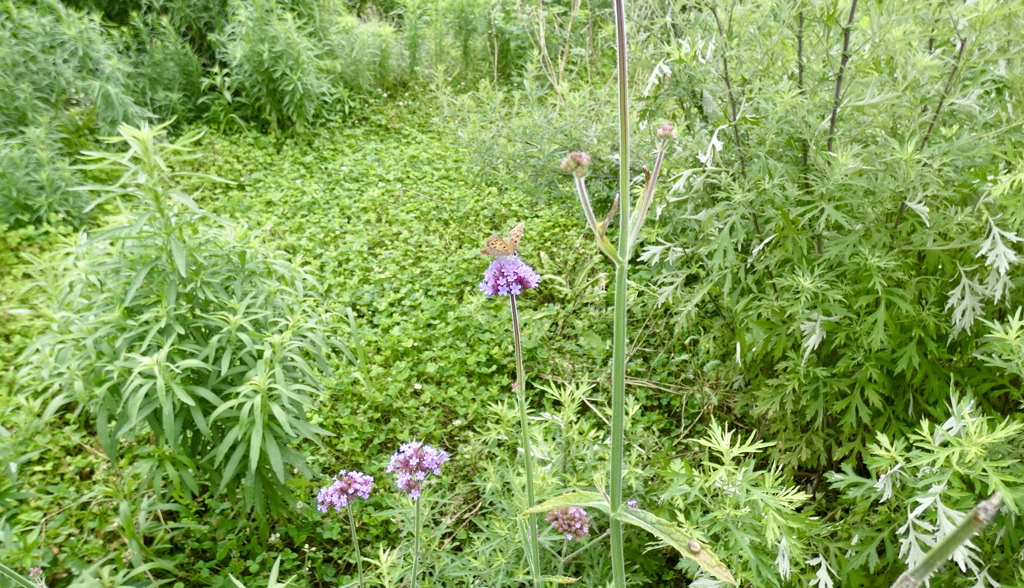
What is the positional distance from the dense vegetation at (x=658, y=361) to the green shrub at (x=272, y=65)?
2134mm

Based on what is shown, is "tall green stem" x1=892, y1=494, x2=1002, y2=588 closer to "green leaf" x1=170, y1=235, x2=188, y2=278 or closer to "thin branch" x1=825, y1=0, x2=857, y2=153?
"thin branch" x1=825, y1=0, x2=857, y2=153

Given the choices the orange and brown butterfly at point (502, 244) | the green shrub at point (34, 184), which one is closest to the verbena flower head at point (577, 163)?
the orange and brown butterfly at point (502, 244)

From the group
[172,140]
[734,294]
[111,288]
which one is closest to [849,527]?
[734,294]

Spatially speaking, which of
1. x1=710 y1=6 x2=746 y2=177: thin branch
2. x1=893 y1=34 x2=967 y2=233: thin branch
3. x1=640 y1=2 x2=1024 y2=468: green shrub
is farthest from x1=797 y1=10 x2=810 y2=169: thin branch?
x1=893 y1=34 x2=967 y2=233: thin branch

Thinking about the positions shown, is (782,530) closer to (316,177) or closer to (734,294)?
(734,294)

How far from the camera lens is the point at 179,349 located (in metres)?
2.27

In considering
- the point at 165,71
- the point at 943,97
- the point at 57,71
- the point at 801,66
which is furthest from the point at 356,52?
the point at 943,97

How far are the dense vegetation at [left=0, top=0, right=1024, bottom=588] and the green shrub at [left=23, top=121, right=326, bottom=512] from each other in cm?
1

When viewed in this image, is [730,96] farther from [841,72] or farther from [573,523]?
[573,523]

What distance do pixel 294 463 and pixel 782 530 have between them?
1562 mm

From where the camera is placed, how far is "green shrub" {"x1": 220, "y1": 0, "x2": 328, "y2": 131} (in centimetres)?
521

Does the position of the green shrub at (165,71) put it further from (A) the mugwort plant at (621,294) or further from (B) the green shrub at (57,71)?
(A) the mugwort plant at (621,294)

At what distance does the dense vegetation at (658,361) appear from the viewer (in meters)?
1.83

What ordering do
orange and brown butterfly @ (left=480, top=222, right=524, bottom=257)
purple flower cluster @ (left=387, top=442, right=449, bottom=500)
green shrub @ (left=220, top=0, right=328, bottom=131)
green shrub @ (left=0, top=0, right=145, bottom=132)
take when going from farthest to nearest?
1. green shrub @ (left=220, top=0, right=328, bottom=131)
2. green shrub @ (left=0, top=0, right=145, bottom=132)
3. purple flower cluster @ (left=387, top=442, right=449, bottom=500)
4. orange and brown butterfly @ (left=480, top=222, right=524, bottom=257)
